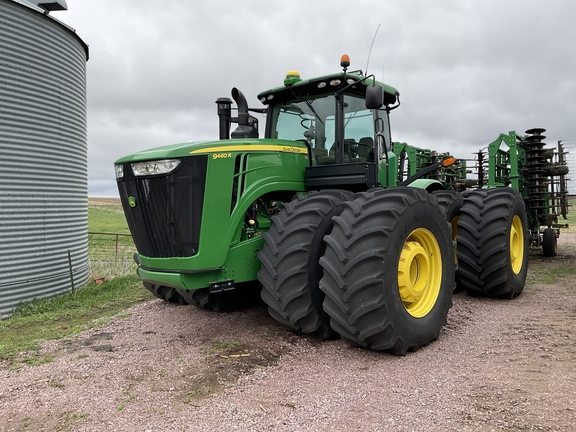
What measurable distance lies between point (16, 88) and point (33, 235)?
2322mm

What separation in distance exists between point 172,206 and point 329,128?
2.00 m

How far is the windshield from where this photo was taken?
5.04 meters

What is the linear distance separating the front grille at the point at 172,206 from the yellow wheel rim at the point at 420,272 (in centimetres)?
187

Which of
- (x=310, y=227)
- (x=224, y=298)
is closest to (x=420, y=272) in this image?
(x=310, y=227)

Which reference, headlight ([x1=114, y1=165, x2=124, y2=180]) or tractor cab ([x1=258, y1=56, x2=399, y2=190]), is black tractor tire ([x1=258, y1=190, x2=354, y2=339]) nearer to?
tractor cab ([x1=258, y1=56, x2=399, y2=190])

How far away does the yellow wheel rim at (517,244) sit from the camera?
258 inches

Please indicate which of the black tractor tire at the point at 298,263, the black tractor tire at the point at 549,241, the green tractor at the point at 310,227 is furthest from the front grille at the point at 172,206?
the black tractor tire at the point at 549,241

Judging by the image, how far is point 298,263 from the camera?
3.98m

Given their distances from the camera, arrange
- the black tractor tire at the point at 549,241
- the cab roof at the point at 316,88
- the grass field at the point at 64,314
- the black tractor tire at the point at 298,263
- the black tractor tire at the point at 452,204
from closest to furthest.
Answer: the black tractor tire at the point at 298,263
the grass field at the point at 64,314
the cab roof at the point at 316,88
the black tractor tire at the point at 452,204
the black tractor tire at the point at 549,241

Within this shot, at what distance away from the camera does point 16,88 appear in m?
7.20

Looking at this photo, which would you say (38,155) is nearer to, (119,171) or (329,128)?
(119,171)

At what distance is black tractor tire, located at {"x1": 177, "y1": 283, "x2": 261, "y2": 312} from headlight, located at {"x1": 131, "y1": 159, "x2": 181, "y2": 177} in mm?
1583

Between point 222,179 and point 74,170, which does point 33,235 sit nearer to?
point 74,170

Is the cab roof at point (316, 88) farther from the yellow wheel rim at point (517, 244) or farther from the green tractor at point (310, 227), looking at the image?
the yellow wheel rim at point (517, 244)
